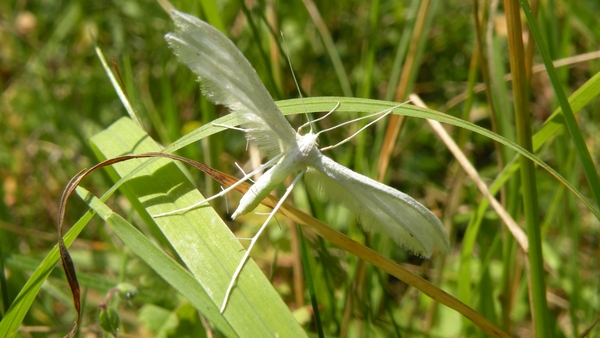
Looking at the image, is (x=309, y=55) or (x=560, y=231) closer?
(x=560, y=231)

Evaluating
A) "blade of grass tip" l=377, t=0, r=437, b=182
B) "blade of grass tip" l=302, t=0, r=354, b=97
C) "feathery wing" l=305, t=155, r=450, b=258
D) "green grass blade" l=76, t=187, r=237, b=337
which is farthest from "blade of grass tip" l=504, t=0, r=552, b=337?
"blade of grass tip" l=302, t=0, r=354, b=97

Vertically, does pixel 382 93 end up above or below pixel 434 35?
below

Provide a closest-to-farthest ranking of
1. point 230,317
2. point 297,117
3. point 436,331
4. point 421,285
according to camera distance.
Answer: point 230,317, point 421,285, point 436,331, point 297,117

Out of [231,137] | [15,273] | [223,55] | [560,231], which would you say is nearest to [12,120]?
[231,137]

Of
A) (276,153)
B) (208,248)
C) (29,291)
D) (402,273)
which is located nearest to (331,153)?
(276,153)

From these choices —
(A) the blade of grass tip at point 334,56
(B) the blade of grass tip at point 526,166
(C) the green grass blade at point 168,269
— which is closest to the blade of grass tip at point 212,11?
(A) the blade of grass tip at point 334,56

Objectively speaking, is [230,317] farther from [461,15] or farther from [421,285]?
[461,15]

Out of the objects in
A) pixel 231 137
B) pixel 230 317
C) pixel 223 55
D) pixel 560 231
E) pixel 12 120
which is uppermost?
pixel 223 55

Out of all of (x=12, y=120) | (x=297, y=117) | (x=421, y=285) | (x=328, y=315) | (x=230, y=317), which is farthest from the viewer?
(x=12, y=120)
